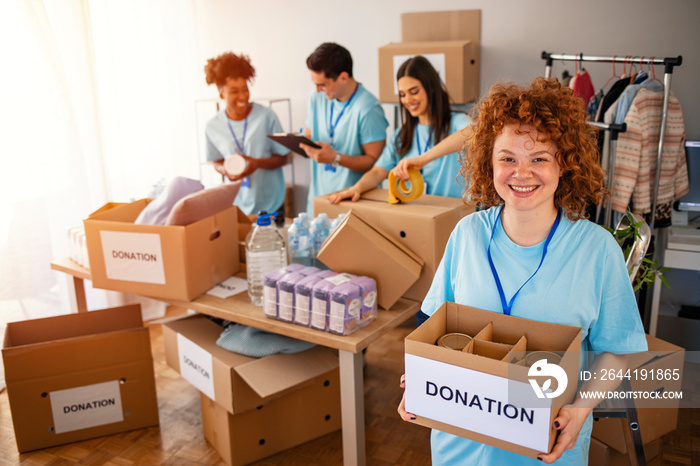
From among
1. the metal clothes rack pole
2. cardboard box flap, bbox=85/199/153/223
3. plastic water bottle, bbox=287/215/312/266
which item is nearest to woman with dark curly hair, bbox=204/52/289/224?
cardboard box flap, bbox=85/199/153/223

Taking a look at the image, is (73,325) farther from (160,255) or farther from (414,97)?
(414,97)

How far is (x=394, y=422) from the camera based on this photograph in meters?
2.73

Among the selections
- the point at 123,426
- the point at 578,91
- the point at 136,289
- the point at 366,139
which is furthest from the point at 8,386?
the point at 578,91

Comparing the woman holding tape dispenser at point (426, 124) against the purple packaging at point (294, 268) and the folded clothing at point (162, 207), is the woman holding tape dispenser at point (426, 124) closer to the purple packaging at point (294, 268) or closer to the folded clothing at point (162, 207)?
the purple packaging at point (294, 268)

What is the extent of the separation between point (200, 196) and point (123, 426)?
3.86 ft

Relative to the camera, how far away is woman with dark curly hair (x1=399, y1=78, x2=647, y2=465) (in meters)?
1.32

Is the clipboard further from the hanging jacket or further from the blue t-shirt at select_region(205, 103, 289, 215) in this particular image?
the hanging jacket

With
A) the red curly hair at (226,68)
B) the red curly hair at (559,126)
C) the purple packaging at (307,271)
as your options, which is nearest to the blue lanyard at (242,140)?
the red curly hair at (226,68)

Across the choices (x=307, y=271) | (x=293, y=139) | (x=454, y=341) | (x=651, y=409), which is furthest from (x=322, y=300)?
(x=651, y=409)

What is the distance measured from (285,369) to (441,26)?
8.52 feet

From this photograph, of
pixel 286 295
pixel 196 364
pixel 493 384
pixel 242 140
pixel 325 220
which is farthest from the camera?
pixel 242 140

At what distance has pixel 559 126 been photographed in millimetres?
1329

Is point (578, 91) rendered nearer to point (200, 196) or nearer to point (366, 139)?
point (366, 139)

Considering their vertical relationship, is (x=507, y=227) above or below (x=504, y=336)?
above
